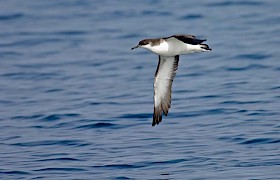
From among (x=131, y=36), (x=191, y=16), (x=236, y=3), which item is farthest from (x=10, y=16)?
(x=236, y=3)

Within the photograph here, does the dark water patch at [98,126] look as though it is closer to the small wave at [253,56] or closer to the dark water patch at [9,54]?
the small wave at [253,56]

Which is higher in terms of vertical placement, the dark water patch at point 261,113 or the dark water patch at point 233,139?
the dark water patch at point 261,113

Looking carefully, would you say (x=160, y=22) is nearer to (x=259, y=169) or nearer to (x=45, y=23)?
(x=45, y=23)

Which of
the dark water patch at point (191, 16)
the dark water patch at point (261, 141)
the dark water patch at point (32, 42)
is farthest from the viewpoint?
the dark water patch at point (191, 16)

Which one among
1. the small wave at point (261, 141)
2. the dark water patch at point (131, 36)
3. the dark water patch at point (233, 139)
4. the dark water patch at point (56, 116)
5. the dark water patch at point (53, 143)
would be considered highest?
the dark water patch at point (131, 36)

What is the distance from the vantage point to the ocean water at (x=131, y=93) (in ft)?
56.3

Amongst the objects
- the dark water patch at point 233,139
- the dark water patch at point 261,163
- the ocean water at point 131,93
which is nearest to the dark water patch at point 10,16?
the ocean water at point 131,93

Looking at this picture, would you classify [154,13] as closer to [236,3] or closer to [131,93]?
[236,3]

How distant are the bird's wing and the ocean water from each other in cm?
79

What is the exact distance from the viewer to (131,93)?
22547 mm

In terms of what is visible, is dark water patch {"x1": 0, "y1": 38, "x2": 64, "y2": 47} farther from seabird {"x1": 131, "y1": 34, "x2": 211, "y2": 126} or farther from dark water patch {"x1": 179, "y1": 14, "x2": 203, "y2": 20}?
seabird {"x1": 131, "y1": 34, "x2": 211, "y2": 126}

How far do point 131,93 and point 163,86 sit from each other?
5.22 metres

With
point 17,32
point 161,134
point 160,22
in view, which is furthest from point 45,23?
point 161,134

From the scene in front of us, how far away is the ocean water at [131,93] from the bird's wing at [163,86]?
0.79 meters
